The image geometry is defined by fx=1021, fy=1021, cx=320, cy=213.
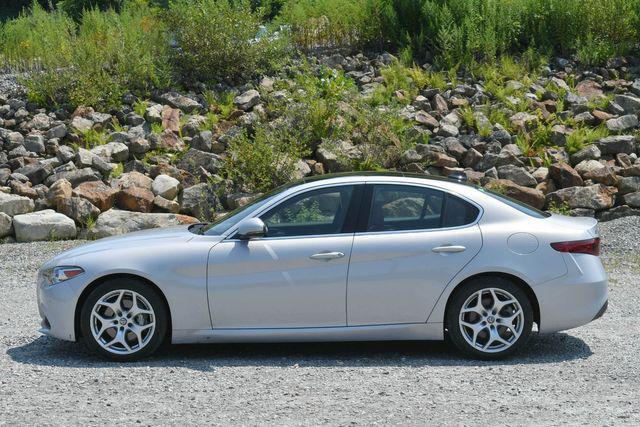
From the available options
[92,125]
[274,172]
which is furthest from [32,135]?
[274,172]

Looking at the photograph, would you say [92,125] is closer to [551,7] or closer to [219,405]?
[551,7]

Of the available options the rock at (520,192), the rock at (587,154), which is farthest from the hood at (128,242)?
the rock at (587,154)

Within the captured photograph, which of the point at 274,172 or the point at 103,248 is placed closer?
the point at 103,248

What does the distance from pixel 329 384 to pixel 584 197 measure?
8365 millimetres

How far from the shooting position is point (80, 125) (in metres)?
16.0

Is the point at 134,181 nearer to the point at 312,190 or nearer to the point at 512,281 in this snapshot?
the point at 312,190

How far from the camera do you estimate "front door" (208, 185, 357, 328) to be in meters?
7.93

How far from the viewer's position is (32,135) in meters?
15.9

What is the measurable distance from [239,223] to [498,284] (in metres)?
2.09

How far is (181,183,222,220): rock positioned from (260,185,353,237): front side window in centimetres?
629

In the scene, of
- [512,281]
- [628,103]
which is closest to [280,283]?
[512,281]

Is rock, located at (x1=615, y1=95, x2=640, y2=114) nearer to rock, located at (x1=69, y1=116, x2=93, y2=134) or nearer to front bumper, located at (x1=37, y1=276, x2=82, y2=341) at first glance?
rock, located at (x1=69, y1=116, x2=93, y2=134)

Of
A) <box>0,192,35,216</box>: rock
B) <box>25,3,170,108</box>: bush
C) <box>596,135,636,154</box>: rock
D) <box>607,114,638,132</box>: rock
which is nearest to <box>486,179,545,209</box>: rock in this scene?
<box>596,135,636,154</box>: rock

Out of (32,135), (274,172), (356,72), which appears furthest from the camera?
(356,72)
